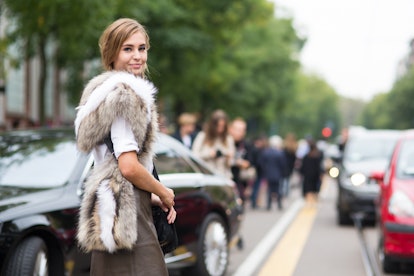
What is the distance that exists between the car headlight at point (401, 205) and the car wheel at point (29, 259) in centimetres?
377

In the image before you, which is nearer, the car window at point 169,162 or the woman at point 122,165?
A: the woman at point 122,165

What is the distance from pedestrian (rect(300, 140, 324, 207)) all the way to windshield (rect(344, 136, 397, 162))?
3.86 m

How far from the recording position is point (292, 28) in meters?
49.3

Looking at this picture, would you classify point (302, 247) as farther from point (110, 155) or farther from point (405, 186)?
point (110, 155)

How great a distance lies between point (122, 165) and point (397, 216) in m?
5.17

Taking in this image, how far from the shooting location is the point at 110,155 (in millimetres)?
3516

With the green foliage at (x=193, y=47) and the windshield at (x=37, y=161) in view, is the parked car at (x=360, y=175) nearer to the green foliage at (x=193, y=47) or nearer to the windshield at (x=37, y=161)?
the green foliage at (x=193, y=47)

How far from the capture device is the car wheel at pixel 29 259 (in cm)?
541

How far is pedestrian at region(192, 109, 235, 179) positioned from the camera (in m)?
10.9

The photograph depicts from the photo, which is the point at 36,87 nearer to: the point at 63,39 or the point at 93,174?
the point at 63,39

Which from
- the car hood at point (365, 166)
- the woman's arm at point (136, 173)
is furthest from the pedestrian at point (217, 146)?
the woman's arm at point (136, 173)

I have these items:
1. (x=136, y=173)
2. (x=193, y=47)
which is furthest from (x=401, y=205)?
(x=193, y=47)

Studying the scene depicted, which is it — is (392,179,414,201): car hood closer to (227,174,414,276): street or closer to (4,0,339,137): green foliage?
(227,174,414,276): street

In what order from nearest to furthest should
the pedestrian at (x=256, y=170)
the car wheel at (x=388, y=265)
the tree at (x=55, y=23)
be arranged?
the car wheel at (x=388, y=265) → the tree at (x=55, y=23) → the pedestrian at (x=256, y=170)
